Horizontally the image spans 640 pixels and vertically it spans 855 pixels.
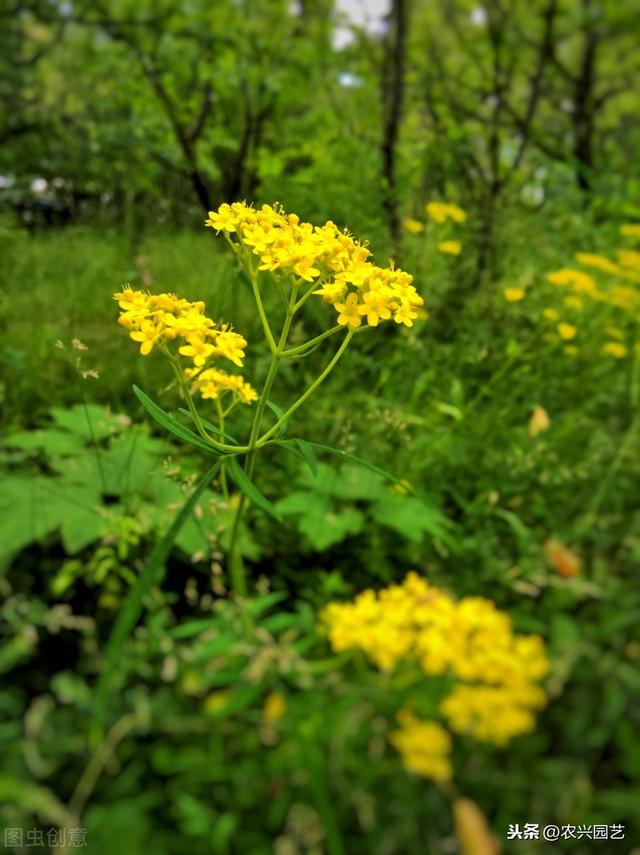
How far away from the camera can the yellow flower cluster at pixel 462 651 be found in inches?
45.3

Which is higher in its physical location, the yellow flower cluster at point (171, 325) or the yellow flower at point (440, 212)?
the yellow flower at point (440, 212)

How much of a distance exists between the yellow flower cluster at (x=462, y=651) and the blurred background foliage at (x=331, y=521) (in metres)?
0.09

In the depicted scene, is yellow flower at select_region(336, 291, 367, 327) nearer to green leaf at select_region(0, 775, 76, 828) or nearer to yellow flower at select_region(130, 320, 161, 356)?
yellow flower at select_region(130, 320, 161, 356)

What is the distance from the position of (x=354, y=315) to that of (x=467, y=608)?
25.3 inches

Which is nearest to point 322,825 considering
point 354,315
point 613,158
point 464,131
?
point 354,315

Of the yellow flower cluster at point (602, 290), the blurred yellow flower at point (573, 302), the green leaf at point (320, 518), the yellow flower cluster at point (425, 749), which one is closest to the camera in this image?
the yellow flower cluster at point (425, 749)

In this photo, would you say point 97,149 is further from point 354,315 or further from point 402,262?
point 354,315

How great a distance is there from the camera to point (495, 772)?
3.97 ft

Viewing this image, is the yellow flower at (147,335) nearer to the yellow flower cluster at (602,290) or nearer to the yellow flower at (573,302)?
the yellow flower cluster at (602,290)

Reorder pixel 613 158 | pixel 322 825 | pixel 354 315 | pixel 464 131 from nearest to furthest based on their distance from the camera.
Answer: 1. pixel 354 315
2. pixel 322 825
3. pixel 464 131
4. pixel 613 158

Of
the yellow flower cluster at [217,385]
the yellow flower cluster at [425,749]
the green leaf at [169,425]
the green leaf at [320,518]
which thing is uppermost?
the yellow flower cluster at [217,385]

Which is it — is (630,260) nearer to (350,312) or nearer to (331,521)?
(331,521)

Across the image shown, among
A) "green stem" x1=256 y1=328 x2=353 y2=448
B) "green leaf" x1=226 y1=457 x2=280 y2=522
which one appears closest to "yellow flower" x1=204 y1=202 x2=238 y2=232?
"green stem" x1=256 y1=328 x2=353 y2=448

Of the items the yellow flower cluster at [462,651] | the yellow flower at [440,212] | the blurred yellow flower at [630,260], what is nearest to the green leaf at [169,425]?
the yellow flower cluster at [462,651]
